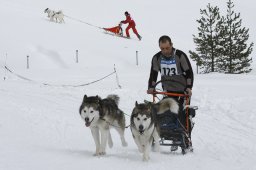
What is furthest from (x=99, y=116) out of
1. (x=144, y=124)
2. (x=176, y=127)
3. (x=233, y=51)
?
(x=233, y=51)

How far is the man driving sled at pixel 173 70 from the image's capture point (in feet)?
23.5

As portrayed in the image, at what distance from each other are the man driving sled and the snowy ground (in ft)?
3.21

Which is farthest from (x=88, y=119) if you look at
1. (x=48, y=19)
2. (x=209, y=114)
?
(x=48, y=19)

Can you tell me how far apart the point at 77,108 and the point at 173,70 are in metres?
5.50

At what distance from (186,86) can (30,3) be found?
45801 millimetres

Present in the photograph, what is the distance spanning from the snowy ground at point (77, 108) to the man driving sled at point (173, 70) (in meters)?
0.98

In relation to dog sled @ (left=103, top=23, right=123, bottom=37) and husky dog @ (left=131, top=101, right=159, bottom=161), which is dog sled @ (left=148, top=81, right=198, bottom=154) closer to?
husky dog @ (left=131, top=101, right=159, bottom=161)

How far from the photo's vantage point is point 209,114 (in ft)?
39.9

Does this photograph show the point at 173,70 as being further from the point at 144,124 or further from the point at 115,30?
the point at 115,30

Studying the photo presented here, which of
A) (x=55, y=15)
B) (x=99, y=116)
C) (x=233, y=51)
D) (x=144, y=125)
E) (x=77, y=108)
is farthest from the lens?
(x=55, y=15)

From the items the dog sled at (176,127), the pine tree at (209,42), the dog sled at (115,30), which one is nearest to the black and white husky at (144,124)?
the dog sled at (176,127)

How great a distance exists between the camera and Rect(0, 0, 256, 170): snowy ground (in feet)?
21.8

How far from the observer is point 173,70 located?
24.0ft

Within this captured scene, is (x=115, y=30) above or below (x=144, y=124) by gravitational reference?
above
